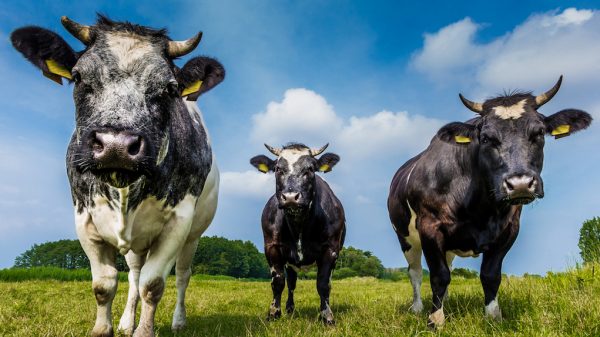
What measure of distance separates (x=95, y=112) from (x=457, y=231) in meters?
4.43

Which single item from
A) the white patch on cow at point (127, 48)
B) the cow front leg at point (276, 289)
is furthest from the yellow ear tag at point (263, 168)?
the white patch on cow at point (127, 48)

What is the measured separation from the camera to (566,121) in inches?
232

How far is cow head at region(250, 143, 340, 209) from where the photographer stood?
7.14 metres

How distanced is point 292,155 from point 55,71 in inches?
158

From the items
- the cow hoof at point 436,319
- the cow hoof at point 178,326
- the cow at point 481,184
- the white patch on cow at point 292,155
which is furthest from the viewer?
the white patch on cow at point 292,155

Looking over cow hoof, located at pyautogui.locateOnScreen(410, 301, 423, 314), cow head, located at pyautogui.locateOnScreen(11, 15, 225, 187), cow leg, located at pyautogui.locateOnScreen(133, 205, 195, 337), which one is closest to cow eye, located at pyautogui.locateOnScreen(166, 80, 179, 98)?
cow head, located at pyautogui.locateOnScreen(11, 15, 225, 187)

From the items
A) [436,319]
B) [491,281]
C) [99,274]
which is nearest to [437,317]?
[436,319]

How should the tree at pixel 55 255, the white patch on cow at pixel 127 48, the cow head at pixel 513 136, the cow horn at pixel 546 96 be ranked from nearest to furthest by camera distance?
the white patch on cow at pixel 127 48 → the cow head at pixel 513 136 → the cow horn at pixel 546 96 → the tree at pixel 55 255

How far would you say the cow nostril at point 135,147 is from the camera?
3.51m

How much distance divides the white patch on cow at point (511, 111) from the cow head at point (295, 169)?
2.96 metres

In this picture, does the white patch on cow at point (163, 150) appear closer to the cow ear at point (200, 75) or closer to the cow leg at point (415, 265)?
the cow ear at point (200, 75)

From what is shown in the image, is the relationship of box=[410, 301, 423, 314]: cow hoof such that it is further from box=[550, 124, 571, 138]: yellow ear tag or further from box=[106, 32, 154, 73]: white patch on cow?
box=[106, 32, 154, 73]: white patch on cow

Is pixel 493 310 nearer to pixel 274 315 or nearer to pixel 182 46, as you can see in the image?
pixel 274 315

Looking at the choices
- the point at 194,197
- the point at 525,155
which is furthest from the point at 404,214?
the point at 194,197
